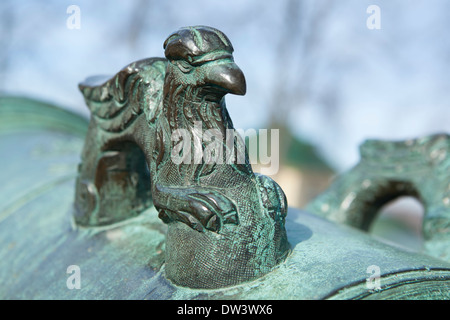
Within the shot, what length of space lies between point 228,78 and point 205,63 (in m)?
0.06

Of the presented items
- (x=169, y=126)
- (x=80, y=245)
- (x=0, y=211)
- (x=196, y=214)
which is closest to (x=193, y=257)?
(x=196, y=214)

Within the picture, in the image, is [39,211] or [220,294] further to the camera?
[39,211]

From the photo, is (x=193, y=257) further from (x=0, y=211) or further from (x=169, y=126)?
(x=0, y=211)

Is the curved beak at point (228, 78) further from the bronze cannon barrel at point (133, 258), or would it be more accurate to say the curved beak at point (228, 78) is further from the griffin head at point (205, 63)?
the bronze cannon barrel at point (133, 258)

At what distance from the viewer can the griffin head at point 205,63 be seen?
1004 mm

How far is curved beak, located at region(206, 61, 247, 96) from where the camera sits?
100cm

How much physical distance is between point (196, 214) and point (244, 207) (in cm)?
9

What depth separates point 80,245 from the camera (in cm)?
147

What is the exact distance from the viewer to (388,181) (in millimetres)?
2023

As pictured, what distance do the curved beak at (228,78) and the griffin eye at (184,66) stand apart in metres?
0.05
